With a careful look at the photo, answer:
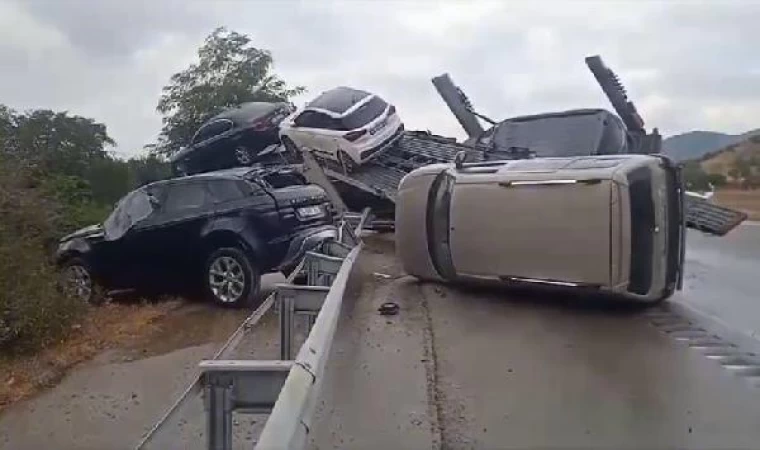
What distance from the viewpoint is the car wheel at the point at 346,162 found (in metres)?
15.5

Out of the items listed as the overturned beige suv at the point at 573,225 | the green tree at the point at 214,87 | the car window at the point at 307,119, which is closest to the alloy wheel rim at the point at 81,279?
the car window at the point at 307,119

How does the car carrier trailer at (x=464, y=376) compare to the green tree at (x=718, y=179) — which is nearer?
the car carrier trailer at (x=464, y=376)

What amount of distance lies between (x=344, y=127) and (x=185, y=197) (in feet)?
11.9

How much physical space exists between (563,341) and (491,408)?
2.05 m

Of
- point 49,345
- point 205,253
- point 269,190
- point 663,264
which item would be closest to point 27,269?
point 49,345

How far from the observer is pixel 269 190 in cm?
1223

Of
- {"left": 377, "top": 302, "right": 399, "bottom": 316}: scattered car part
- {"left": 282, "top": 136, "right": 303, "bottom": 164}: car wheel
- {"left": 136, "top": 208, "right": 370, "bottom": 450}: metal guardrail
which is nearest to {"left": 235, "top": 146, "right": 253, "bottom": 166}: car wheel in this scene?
{"left": 282, "top": 136, "right": 303, "bottom": 164}: car wheel

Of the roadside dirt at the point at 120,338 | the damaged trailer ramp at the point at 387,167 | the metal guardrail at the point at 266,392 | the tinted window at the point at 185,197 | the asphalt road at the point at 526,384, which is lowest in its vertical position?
the roadside dirt at the point at 120,338

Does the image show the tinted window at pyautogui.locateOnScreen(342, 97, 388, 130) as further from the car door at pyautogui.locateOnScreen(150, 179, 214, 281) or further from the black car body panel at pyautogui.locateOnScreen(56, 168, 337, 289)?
the car door at pyautogui.locateOnScreen(150, 179, 214, 281)

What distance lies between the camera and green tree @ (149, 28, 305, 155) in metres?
31.2

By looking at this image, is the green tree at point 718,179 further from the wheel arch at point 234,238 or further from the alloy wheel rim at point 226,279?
the alloy wheel rim at point 226,279

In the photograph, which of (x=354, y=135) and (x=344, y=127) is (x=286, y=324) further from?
(x=344, y=127)

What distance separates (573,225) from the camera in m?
8.05

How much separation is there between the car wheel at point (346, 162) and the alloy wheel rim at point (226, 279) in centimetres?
400
